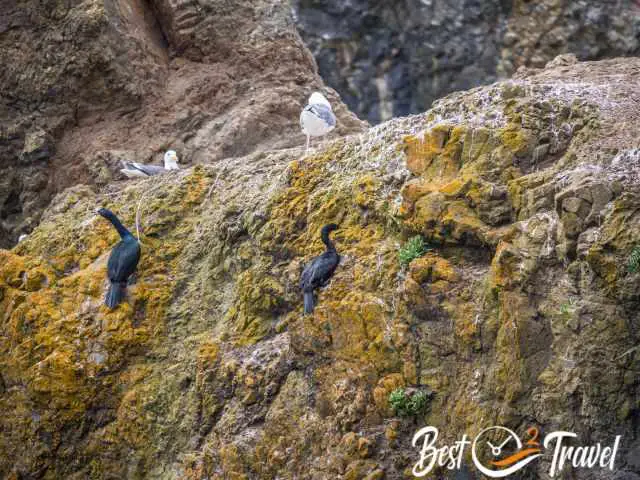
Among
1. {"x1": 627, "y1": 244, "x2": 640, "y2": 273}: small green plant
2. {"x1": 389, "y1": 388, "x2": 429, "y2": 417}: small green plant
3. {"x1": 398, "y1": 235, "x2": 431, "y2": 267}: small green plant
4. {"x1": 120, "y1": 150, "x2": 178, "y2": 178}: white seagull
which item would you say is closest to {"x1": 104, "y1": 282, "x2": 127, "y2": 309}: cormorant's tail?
{"x1": 120, "y1": 150, "x2": 178, "y2": 178}: white seagull

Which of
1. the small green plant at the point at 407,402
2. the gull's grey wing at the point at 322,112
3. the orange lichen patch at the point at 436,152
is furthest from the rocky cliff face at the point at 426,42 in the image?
the small green plant at the point at 407,402

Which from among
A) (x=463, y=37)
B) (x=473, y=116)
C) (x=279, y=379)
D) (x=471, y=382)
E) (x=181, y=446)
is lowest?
(x=463, y=37)

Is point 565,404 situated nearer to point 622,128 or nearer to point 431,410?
point 431,410

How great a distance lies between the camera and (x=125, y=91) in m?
16.5

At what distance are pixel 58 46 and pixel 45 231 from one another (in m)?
3.81

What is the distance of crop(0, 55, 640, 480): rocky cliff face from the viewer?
343 inches

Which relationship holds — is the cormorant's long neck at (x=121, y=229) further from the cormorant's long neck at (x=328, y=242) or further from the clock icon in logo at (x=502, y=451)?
the clock icon in logo at (x=502, y=451)

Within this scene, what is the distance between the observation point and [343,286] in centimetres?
1050

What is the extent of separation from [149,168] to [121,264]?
8.77ft

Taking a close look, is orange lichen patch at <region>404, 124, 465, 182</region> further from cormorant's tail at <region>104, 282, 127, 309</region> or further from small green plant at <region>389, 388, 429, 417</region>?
cormorant's tail at <region>104, 282, 127, 309</region>

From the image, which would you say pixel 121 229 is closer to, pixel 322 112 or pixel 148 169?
pixel 148 169

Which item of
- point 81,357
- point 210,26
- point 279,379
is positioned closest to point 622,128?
point 279,379

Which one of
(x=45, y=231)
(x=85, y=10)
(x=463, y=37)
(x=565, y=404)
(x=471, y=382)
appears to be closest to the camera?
(x=565, y=404)

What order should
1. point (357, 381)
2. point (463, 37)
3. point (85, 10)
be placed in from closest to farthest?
1. point (357, 381)
2. point (85, 10)
3. point (463, 37)
